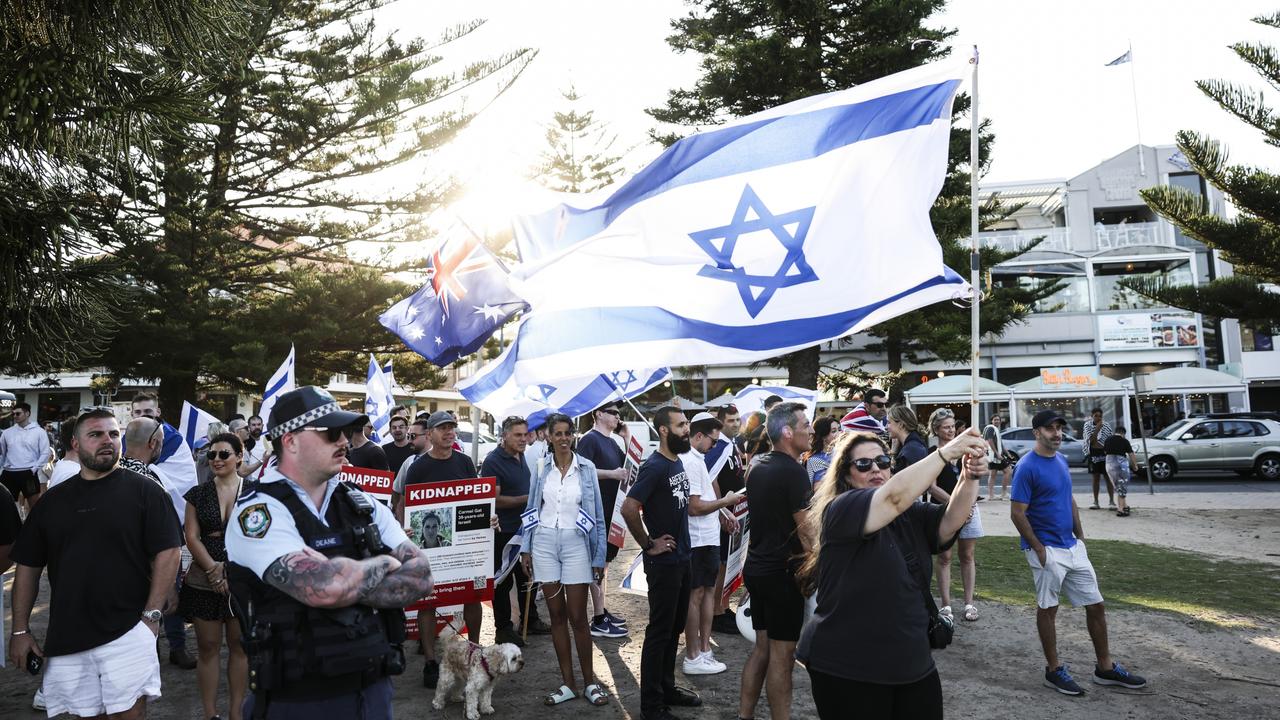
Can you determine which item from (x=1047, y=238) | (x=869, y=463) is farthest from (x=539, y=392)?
(x=1047, y=238)

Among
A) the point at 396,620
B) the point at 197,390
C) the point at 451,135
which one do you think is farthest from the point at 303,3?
the point at 396,620

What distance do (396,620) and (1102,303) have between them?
1699 inches

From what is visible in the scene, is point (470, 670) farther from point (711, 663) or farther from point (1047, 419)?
point (1047, 419)

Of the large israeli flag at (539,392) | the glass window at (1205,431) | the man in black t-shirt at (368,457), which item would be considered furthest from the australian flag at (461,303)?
the glass window at (1205,431)

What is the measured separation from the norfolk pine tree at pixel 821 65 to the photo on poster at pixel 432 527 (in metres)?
14.7

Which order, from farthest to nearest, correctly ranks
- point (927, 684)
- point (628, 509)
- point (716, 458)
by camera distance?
point (716, 458), point (628, 509), point (927, 684)

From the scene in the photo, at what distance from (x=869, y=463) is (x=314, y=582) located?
7.51ft

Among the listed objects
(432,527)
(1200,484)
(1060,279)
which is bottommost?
(1200,484)

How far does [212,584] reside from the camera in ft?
16.6

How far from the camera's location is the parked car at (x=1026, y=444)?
956 inches

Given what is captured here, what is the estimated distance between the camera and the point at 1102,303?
39.0 metres

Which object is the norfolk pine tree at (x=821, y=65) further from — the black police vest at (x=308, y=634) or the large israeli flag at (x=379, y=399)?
the black police vest at (x=308, y=634)

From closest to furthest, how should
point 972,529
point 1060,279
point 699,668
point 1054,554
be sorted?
point 1054,554 < point 699,668 < point 972,529 < point 1060,279

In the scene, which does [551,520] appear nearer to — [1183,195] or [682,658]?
[682,658]
